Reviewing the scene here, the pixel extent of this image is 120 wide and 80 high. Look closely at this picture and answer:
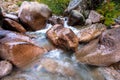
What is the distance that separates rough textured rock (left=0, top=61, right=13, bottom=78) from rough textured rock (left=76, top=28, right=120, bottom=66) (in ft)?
5.37

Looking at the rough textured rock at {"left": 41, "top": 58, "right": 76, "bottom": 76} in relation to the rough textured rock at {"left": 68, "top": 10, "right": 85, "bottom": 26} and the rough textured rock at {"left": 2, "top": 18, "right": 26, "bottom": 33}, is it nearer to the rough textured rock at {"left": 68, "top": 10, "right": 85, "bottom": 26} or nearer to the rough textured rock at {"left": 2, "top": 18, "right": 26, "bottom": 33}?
the rough textured rock at {"left": 2, "top": 18, "right": 26, "bottom": 33}

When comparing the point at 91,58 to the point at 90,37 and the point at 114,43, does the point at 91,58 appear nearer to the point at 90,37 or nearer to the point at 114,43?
the point at 114,43

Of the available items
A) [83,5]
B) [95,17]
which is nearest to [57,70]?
[95,17]

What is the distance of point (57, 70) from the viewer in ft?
16.8

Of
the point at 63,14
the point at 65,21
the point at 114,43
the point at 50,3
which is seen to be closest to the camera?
the point at 114,43

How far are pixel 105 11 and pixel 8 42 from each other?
4.23 metres

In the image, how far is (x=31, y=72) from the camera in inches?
201

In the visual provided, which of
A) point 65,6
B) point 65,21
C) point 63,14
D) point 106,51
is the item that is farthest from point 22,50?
point 65,6

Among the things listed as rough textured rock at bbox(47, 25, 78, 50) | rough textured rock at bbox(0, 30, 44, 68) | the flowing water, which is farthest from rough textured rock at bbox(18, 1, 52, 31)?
the flowing water

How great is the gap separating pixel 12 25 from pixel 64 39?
5.57 feet

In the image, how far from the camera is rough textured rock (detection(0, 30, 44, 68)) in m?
5.12

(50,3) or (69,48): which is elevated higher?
(69,48)

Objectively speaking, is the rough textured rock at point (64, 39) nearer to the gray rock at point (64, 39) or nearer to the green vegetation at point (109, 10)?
the gray rock at point (64, 39)

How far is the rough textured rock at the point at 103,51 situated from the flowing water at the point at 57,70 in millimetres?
166
